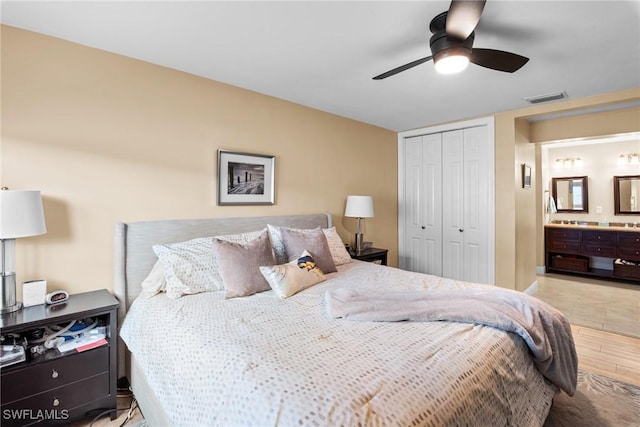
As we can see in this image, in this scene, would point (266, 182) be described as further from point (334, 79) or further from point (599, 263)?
point (599, 263)

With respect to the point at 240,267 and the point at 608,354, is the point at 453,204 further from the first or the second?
the point at 240,267

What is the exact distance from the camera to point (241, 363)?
122cm

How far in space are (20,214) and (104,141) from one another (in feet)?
2.44

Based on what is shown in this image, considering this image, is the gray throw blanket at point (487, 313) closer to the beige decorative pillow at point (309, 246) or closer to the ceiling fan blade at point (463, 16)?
the beige decorative pillow at point (309, 246)

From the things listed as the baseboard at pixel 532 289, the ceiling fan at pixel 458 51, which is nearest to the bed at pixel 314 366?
the ceiling fan at pixel 458 51

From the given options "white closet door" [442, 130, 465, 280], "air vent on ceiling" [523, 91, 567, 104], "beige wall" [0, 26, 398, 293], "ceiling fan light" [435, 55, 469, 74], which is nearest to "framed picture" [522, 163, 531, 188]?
"white closet door" [442, 130, 465, 280]

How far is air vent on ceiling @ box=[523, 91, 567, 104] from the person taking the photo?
312cm

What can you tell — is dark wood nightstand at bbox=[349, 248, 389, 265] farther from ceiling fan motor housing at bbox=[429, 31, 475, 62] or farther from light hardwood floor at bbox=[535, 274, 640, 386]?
ceiling fan motor housing at bbox=[429, 31, 475, 62]

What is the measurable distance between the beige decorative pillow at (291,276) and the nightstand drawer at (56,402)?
1.17 m

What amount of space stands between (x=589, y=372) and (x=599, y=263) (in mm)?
4125

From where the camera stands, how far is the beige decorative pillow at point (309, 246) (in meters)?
2.60

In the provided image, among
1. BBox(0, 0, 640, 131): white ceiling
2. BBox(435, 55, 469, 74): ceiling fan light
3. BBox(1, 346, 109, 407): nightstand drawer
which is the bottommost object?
BBox(1, 346, 109, 407): nightstand drawer

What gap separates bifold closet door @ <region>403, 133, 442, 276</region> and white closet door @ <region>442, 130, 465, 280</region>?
0.07 m

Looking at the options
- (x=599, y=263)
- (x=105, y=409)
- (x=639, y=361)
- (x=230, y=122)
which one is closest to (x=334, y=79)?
(x=230, y=122)
